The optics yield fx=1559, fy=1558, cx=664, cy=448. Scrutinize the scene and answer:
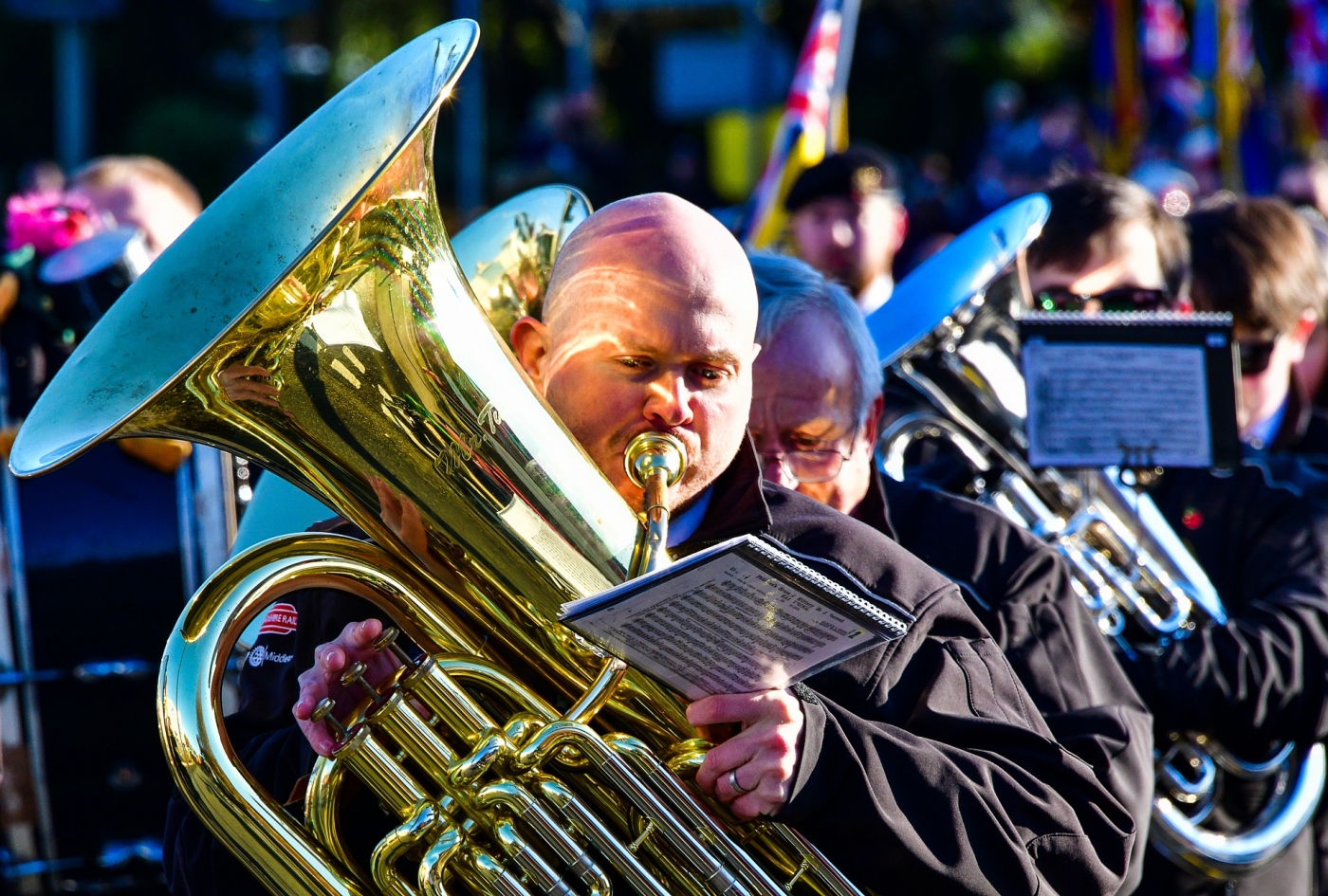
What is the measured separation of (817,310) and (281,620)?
1142 mm

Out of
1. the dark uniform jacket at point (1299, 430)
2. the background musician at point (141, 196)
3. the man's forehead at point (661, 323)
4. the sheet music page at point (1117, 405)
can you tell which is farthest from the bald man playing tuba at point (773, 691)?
the background musician at point (141, 196)

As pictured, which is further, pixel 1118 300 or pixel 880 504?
pixel 1118 300

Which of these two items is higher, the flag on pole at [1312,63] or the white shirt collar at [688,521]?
the white shirt collar at [688,521]

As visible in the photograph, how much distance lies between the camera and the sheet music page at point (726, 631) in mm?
1883

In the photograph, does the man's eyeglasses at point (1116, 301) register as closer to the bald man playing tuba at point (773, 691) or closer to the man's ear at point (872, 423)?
the man's ear at point (872, 423)

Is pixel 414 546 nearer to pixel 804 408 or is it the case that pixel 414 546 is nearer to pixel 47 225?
pixel 804 408

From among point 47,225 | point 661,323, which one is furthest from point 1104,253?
point 47,225

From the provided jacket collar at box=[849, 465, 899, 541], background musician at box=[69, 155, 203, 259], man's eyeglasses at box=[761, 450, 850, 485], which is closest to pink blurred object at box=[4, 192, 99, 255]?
background musician at box=[69, 155, 203, 259]

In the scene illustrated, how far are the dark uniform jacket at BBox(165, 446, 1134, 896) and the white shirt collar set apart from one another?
0.02 m

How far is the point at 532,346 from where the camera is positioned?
7.99 ft

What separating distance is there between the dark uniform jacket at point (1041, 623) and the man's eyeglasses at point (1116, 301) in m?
1.01

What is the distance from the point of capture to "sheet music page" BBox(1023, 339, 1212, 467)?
11.1 feet

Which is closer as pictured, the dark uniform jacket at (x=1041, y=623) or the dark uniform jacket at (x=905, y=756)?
the dark uniform jacket at (x=905, y=756)

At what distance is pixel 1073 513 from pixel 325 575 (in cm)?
210
